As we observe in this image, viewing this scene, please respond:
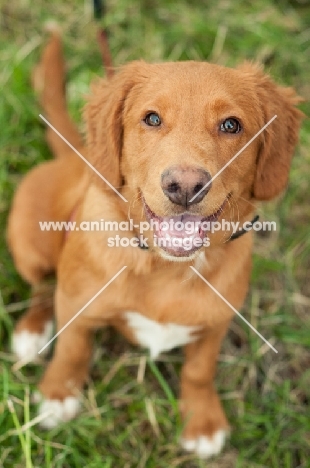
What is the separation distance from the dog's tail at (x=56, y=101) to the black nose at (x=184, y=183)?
1.56 m


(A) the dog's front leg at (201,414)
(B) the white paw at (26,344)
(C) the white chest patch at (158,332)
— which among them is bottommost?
(A) the dog's front leg at (201,414)

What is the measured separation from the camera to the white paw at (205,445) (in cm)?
347

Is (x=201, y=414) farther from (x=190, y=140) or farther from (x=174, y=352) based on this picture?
(x=190, y=140)

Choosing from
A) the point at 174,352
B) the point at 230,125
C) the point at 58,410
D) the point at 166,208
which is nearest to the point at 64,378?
the point at 58,410

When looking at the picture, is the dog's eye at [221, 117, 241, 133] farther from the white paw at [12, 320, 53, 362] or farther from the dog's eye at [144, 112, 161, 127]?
the white paw at [12, 320, 53, 362]

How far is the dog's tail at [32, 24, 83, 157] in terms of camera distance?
376 cm

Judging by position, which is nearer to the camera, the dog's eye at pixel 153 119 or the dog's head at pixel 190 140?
the dog's head at pixel 190 140

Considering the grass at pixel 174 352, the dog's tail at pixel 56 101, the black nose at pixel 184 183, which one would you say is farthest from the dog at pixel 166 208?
the dog's tail at pixel 56 101

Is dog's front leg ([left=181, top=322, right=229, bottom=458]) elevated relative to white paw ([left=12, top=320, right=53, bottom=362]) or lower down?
lower down

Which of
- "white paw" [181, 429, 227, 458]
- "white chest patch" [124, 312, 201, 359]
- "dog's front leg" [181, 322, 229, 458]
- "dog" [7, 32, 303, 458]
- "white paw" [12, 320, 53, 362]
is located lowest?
"white paw" [181, 429, 227, 458]

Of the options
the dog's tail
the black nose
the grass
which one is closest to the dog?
the black nose

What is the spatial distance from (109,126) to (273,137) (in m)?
0.76

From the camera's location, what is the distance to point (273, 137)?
108 inches

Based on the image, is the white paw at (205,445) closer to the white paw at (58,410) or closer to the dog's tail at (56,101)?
the white paw at (58,410)
